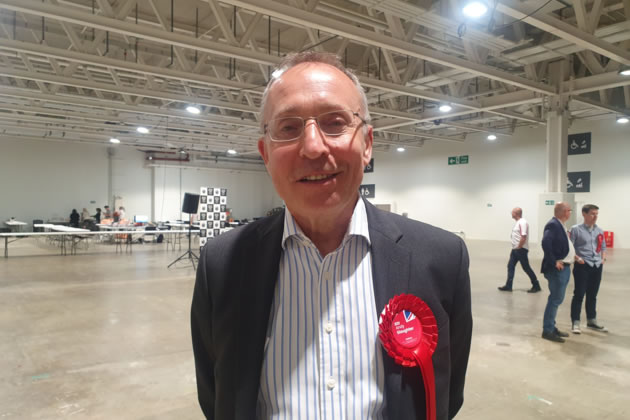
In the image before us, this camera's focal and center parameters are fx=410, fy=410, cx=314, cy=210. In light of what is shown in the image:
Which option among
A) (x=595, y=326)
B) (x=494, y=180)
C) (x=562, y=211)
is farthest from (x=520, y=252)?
(x=494, y=180)

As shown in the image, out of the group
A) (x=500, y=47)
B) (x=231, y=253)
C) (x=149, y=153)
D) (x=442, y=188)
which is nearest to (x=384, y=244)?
(x=231, y=253)

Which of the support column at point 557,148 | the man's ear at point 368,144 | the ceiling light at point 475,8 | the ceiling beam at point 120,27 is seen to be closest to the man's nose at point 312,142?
the man's ear at point 368,144

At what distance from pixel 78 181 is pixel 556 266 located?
20.6m

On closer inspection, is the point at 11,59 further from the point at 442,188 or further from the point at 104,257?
the point at 442,188

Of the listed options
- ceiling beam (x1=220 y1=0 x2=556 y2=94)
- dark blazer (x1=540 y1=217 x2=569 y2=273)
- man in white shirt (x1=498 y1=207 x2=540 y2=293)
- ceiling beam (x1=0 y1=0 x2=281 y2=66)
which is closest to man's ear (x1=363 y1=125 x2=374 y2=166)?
dark blazer (x1=540 y1=217 x2=569 y2=273)

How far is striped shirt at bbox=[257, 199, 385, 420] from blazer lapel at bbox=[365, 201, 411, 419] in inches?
0.9

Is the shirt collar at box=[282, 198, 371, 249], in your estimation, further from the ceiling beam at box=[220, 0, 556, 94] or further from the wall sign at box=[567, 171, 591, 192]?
the wall sign at box=[567, 171, 591, 192]

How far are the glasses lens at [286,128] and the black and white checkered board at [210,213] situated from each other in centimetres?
926

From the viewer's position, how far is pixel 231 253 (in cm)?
104

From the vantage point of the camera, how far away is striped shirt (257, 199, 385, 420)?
3.04 ft

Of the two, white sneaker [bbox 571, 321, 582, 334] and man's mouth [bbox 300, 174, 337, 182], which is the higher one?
man's mouth [bbox 300, 174, 337, 182]

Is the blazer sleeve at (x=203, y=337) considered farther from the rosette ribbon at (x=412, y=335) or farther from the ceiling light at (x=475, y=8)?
the ceiling light at (x=475, y=8)

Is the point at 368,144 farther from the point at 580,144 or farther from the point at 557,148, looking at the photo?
the point at 580,144

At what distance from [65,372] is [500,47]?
7949 mm
